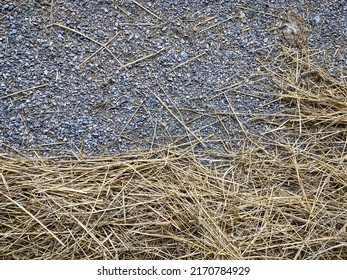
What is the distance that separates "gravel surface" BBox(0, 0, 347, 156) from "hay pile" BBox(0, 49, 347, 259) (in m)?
0.09

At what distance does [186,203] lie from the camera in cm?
177

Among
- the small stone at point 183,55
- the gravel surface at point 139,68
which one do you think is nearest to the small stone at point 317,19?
the gravel surface at point 139,68

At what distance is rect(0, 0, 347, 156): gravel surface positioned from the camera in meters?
1.85

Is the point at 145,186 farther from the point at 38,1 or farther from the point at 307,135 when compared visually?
the point at 38,1

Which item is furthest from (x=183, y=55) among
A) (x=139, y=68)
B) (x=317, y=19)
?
(x=317, y=19)

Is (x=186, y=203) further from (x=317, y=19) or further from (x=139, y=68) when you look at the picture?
(x=317, y=19)

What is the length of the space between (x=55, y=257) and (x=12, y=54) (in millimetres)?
814

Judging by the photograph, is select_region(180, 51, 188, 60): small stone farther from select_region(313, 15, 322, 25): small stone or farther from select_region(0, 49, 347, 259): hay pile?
select_region(313, 15, 322, 25): small stone

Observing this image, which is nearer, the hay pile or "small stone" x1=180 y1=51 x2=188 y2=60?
the hay pile

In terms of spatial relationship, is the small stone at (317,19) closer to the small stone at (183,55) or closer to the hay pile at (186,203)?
the hay pile at (186,203)

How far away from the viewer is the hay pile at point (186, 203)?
1725mm

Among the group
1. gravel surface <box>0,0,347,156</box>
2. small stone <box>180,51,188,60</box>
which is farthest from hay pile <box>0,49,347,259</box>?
small stone <box>180,51,188,60</box>

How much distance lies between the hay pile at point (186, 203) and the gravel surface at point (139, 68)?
9 cm

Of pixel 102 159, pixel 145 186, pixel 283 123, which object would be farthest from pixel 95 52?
pixel 283 123
